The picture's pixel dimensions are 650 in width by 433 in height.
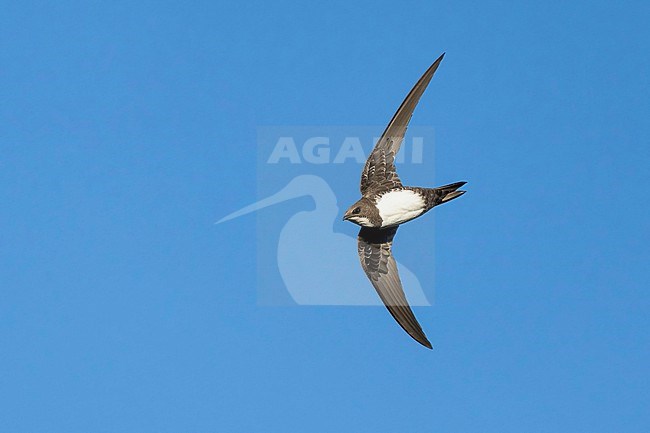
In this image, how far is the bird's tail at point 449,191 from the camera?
620 inches

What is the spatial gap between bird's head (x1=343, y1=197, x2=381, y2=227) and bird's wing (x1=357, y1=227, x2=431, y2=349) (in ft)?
3.14

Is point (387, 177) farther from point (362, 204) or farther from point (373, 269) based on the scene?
point (373, 269)

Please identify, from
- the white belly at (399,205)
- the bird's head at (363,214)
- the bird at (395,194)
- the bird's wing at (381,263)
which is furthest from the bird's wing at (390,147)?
the bird's wing at (381,263)

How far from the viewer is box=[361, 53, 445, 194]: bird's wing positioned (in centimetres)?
1612

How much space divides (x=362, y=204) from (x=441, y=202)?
4.34 feet

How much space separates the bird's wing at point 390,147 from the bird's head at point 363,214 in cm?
39

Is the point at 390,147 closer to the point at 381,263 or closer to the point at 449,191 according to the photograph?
the point at 449,191

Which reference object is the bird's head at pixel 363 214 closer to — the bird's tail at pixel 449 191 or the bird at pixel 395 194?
the bird at pixel 395 194

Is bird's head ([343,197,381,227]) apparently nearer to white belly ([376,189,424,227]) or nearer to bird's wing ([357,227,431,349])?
white belly ([376,189,424,227])

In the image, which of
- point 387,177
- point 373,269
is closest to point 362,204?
point 387,177

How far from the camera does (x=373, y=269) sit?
56.3ft

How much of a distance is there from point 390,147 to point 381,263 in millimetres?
2232

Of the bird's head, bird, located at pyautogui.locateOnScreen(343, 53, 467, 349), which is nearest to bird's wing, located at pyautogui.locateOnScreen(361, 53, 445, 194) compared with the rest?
bird, located at pyautogui.locateOnScreen(343, 53, 467, 349)

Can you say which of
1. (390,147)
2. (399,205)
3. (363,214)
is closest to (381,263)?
(399,205)
